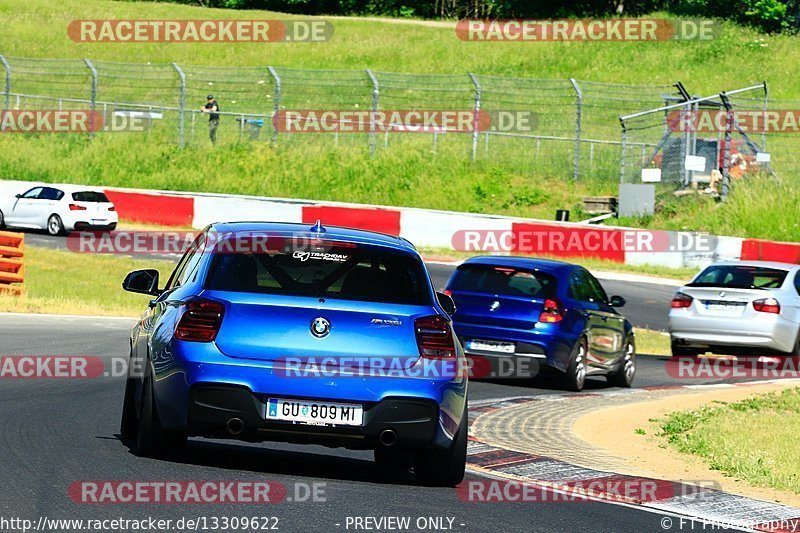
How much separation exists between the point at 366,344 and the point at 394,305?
32 cm

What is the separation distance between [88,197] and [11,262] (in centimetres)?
1156

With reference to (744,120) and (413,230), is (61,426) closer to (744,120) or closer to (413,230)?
(413,230)

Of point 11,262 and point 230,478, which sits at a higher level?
point 230,478

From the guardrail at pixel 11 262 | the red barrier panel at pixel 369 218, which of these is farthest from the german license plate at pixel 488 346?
the red barrier panel at pixel 369 218

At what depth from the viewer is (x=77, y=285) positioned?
86.9 ft

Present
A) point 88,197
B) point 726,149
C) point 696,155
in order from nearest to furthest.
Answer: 1. point 88,197
2. point 726,149
3. point 696,155

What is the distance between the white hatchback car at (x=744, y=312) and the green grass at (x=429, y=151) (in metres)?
12.4

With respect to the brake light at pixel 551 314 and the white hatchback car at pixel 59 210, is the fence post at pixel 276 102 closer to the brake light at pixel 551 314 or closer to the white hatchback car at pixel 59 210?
the white hatchback car at pixel 59 210

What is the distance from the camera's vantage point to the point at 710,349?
21969 mm

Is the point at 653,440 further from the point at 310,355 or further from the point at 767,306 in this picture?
the point at 767,306

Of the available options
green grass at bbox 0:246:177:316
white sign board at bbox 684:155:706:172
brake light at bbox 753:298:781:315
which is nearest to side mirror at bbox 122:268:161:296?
green grass at bbox 0:246:177:316

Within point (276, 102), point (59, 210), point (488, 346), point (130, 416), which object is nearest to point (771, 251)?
point (488, 346)

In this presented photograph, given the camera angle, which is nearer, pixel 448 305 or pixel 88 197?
pixel 448 305

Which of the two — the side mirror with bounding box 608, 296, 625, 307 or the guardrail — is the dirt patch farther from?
the guardrail
